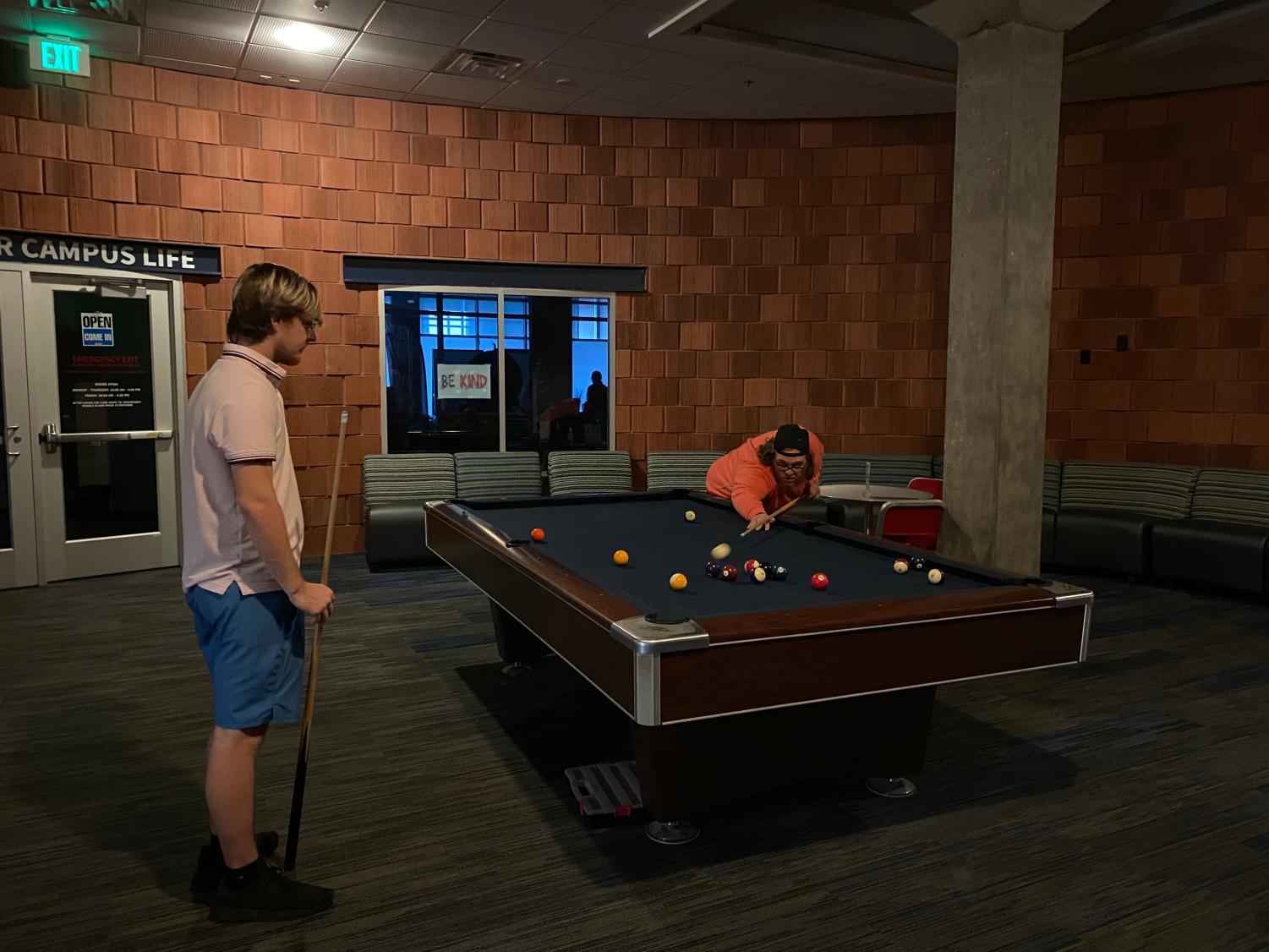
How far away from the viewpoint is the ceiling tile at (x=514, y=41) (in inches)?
231

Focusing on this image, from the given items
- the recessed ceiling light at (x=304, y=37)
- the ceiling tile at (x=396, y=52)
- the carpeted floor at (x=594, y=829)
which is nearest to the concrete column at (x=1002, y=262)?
the carpeted floor at (x=594, y=829)

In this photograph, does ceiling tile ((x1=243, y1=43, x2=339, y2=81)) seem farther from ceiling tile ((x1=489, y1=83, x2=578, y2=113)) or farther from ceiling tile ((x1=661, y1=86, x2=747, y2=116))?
ceiling tile ((x1=661, y1=86, x2=747, y2=116))

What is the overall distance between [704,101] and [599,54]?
134 centimetres

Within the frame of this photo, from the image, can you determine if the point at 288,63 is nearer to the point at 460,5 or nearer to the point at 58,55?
the point at 58,55

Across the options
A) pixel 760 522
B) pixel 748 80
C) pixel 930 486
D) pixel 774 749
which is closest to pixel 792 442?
pixel 760 522

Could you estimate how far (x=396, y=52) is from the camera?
624 centimetres

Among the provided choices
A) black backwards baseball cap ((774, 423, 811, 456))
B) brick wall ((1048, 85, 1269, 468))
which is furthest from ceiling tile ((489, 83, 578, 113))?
black backwards baseball cap ((774, 423, 811, 456))

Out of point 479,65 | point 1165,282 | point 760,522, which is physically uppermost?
point 479,65

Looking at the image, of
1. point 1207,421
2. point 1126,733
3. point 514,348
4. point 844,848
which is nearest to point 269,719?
point 844,848

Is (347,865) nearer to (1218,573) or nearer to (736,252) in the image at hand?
(1218,573)

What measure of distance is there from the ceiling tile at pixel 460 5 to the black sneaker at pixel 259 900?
4779 mm

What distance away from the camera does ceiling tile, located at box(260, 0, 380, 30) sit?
17.8 feet

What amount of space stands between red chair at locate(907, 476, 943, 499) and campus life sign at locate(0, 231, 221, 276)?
17.2ft

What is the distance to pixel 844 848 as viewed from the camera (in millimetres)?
2857
